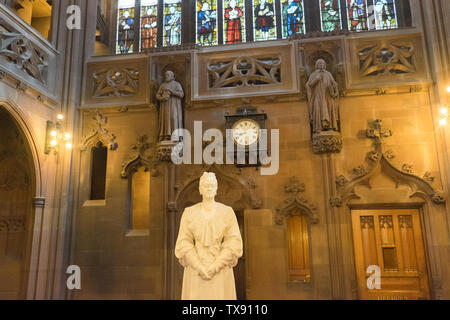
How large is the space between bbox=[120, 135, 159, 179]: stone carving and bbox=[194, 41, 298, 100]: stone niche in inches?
55.7

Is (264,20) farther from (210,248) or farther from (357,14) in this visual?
(210,248)

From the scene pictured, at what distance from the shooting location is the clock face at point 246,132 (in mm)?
7852

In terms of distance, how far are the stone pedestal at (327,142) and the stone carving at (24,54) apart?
542cm

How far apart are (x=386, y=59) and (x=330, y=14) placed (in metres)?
2.61

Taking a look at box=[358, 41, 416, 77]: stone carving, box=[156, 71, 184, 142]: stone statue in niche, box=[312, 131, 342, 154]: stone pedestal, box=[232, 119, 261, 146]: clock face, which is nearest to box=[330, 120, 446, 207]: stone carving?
box=[312, 131, 342, 154]: stone pedestal

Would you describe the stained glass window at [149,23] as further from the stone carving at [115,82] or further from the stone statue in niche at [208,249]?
the stone statue in niche at [208,249]

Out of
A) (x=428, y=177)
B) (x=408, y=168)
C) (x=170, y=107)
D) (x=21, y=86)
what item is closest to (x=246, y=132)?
(x=170, y=107)

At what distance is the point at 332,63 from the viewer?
8.18 meters

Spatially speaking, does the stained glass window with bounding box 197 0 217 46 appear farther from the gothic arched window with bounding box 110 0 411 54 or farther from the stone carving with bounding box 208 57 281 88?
the stone carving with bounding box 208 57 281 88

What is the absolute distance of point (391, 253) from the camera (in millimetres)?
7207

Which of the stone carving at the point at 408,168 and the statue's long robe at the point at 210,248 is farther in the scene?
the stone carving at the point at 408,168

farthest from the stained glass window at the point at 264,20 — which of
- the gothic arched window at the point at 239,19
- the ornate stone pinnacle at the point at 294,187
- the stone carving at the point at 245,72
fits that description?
the ornate stone pinnacle at the point at 294,187

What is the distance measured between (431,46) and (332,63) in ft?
5.96

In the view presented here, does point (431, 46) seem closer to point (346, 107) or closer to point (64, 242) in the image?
point (346, 107)
